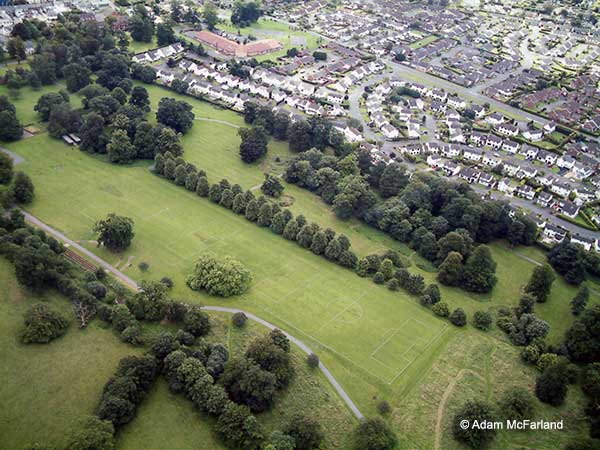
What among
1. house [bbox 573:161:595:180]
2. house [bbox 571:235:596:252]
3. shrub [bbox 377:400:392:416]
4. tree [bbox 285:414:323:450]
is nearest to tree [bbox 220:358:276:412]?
tree [bbox 285:414:323:450]

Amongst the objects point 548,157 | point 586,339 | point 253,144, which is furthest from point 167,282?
point 548,157

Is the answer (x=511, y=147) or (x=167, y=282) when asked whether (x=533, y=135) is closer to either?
(x=511, y=147)

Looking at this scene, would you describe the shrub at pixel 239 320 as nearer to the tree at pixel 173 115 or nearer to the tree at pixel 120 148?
the tree at pixel 120 148

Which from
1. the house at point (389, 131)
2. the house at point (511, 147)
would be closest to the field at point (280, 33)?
the house at point (389, 131)

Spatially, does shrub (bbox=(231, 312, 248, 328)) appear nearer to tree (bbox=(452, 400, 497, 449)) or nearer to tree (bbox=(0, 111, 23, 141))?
tree (bbox=(452, 400, 497, 449))

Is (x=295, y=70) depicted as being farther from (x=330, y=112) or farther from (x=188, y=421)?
(x=188, y=421)
